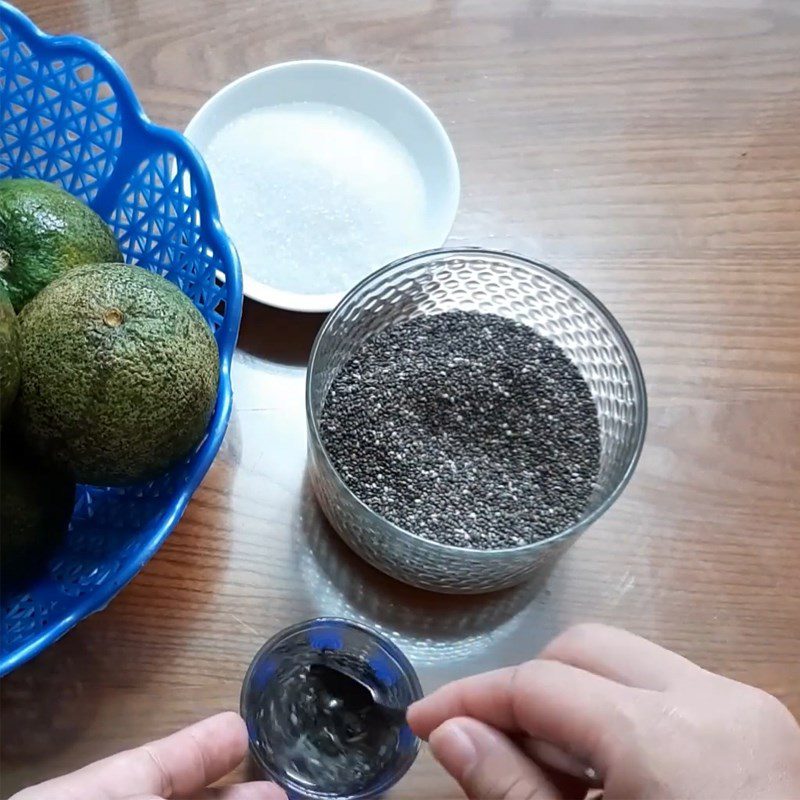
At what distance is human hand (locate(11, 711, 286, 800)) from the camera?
1.58 ft

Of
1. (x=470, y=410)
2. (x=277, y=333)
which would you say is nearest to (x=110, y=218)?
(x=277, y=333)

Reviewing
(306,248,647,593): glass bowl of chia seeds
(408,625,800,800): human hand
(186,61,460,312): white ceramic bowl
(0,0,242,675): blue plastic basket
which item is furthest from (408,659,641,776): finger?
Answer: (186,61,460,312): white ceramic bowl

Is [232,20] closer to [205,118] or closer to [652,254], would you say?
[205,118]

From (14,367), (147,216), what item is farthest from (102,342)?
(147,216)

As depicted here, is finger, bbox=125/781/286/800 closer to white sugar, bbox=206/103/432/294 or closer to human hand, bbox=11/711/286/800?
human hand, bbox=11/711/286/800

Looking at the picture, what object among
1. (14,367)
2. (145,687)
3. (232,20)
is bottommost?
(145,687)

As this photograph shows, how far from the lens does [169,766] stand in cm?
51

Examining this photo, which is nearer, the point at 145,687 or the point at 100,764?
the point at 100,764

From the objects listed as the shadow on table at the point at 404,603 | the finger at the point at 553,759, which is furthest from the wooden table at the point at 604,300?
the finger at the point at 553,759

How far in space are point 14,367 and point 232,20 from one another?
447mm

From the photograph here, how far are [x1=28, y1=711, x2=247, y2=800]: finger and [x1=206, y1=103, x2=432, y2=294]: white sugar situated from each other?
35cm

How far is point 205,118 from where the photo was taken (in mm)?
755

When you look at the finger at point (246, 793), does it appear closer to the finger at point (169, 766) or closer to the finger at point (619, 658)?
the finger at point (169, 766)

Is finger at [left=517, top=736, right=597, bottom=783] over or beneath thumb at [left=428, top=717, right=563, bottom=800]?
beneath
